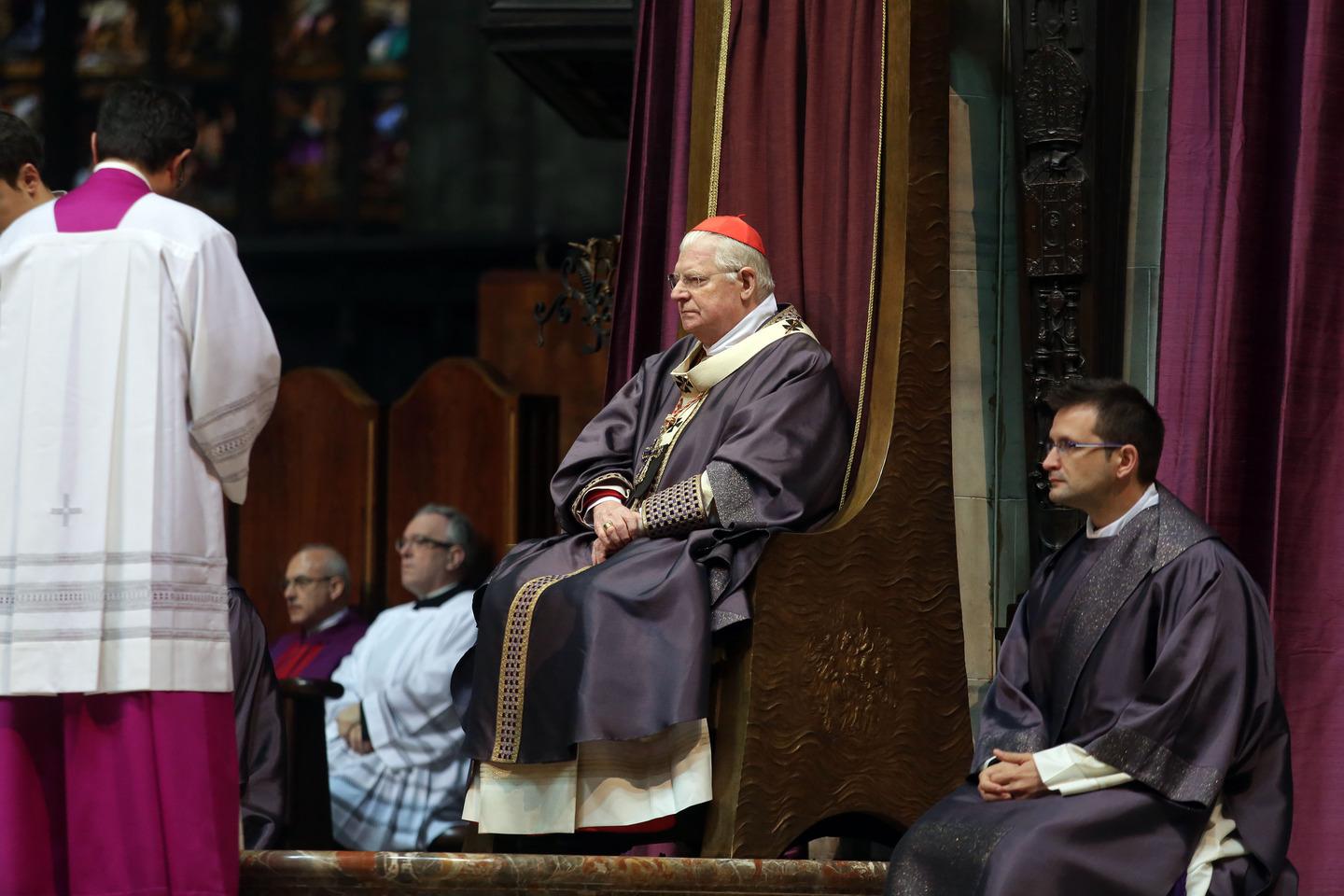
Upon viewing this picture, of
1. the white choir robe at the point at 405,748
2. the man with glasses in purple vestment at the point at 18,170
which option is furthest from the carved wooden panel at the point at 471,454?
the man with glasses in purple vestment at the point at 18,170

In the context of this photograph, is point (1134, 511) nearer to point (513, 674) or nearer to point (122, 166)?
point (513, 674)

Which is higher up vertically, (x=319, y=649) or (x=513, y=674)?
(x=513, y=674)

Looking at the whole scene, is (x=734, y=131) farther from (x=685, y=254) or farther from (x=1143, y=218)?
(x=1143, y=218)

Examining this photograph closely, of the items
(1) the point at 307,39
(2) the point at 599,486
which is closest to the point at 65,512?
(2) the point at 599,486

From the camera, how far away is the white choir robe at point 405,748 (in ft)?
22.8

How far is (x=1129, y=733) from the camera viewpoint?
3.62 meters

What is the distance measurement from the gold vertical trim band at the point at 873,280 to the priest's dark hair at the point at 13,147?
1910 mm

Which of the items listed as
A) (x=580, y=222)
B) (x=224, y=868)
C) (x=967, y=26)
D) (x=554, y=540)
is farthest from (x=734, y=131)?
(x=580, y=222)

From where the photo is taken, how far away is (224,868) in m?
3.90

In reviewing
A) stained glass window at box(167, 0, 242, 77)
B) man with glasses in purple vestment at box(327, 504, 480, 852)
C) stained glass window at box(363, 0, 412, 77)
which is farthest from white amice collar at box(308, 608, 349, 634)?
stained glass window at box(167, 0, 242, 77)

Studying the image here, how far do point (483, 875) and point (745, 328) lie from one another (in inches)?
58.0

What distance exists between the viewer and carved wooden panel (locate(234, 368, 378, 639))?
9.20m

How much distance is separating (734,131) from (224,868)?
231 cm

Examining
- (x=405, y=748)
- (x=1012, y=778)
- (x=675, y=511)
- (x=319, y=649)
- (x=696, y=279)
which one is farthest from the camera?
(x=319, y=649)
